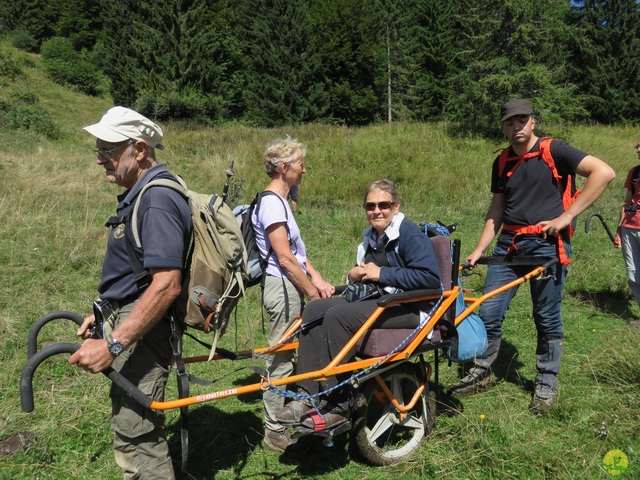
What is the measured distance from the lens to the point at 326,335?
314cm

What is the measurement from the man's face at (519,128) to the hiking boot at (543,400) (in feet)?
6.41

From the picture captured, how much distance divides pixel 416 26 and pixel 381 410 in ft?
140

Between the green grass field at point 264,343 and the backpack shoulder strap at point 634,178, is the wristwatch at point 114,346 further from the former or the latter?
the backpack shoulder strap at point 634,178

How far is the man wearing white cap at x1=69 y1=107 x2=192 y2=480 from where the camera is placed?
8.04ft

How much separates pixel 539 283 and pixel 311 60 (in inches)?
1535

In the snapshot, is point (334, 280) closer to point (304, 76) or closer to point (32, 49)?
point (304, 76)

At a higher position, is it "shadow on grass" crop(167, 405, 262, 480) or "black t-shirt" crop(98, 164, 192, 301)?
"black t-shirt" crop(98, 164, 192, 301)

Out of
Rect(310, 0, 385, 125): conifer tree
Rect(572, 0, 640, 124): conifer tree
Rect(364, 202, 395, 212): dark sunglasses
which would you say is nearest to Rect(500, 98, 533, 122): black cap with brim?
Rect(364, 202, 395, 212): dark sunglasses

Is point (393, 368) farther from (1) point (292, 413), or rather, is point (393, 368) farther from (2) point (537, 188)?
(2) point (537, 188)

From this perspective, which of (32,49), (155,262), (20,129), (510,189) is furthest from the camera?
(32,49)

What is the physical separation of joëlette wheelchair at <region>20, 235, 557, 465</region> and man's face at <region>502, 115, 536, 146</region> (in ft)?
3.11

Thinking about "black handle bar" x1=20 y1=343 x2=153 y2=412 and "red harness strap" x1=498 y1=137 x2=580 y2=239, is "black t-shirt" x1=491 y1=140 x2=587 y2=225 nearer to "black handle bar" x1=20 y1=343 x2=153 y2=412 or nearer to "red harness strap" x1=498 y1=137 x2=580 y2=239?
"red harness strap" x1=498 y1=137 x2=580 y2=239

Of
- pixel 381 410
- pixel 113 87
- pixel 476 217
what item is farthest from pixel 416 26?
pixel 381 410

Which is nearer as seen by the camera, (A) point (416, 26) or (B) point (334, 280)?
(B) point (334, 280)
